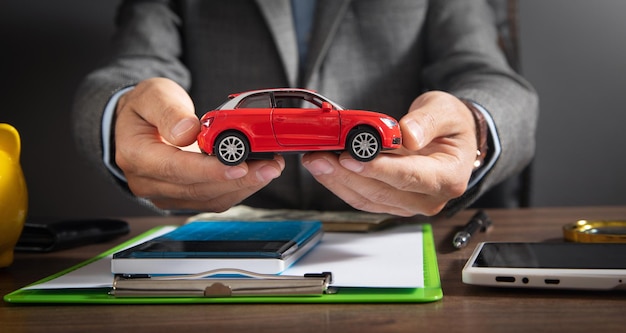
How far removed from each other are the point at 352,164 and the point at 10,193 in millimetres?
384

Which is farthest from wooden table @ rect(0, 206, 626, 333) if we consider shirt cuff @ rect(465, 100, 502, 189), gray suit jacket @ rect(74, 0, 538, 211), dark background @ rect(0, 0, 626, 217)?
dark background @ rect(0, 0, 626, 217)

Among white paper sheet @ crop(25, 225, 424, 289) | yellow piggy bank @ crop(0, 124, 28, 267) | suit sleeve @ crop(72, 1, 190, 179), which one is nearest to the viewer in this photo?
white paper sheet @ crop(25, 225, 424, 289)

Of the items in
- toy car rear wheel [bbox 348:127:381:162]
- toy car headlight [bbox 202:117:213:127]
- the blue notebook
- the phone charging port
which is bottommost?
the phone charging port

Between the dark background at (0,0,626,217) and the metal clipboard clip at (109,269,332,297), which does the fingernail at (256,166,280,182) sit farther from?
the dark background at (0,0,626,217)

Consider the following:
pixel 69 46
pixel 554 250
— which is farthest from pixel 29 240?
pixel 69 46

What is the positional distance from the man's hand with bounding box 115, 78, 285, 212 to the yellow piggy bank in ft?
0.41

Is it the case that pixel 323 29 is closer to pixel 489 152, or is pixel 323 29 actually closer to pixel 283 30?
pixel 283 30

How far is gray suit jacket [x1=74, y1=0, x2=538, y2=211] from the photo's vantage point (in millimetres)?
1386

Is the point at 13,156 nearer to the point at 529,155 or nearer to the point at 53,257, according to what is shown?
the point at 53,257

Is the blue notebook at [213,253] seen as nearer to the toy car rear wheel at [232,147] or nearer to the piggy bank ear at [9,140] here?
the toy car rear wheel at [232,147]

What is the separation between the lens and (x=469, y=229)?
889 millimetres

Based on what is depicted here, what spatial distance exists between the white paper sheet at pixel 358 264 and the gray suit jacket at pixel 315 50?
56 centimetres

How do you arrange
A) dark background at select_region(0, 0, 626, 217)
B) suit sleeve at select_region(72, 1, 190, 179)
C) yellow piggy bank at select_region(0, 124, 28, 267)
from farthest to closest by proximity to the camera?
dark background at select_region(0, 0, 626, 217), suit sleeve at select_region(72, 1, 190, 179), yellow piggy bank at select_region(0, 124, 28, 267)

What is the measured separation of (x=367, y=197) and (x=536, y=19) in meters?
1.28
